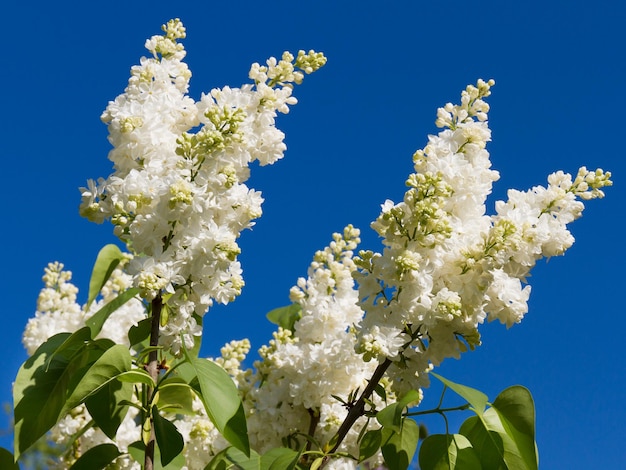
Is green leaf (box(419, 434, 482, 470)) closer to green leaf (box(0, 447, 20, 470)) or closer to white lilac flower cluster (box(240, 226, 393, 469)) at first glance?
white lilac flower cluster (box(240, 226, 393, 469))

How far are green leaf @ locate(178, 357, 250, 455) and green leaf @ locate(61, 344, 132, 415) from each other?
170 millimetres

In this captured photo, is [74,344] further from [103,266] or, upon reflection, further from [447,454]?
[447,454]

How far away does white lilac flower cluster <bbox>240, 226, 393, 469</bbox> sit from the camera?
2.57 meters

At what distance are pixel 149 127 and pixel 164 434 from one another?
2.76ft

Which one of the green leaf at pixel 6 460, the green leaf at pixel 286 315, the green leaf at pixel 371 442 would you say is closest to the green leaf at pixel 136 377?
the green leaf at pixel 6 460

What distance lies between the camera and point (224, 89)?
2.16 m

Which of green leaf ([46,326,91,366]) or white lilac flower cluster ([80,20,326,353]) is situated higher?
white lilac flower cluster ([80,20,326,353])

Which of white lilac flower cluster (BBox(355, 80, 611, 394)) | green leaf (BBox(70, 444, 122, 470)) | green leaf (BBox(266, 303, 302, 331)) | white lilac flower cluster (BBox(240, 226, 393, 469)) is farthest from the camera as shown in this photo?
green leaf (BBox(266, 303, 302, 331))

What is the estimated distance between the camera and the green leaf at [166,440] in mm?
1968

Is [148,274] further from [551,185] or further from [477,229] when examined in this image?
[551,185]

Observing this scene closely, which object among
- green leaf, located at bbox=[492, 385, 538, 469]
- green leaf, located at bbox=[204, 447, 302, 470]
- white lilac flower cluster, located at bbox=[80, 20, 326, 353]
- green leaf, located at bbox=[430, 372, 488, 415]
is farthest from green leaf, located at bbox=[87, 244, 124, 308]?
green leaf, located at bbox=[492, 385, 538, 469]

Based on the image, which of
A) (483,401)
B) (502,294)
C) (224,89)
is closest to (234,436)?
(483,401)

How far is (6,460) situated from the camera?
2127mm

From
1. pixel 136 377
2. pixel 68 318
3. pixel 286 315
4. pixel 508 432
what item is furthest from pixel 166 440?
pixel 68 318
